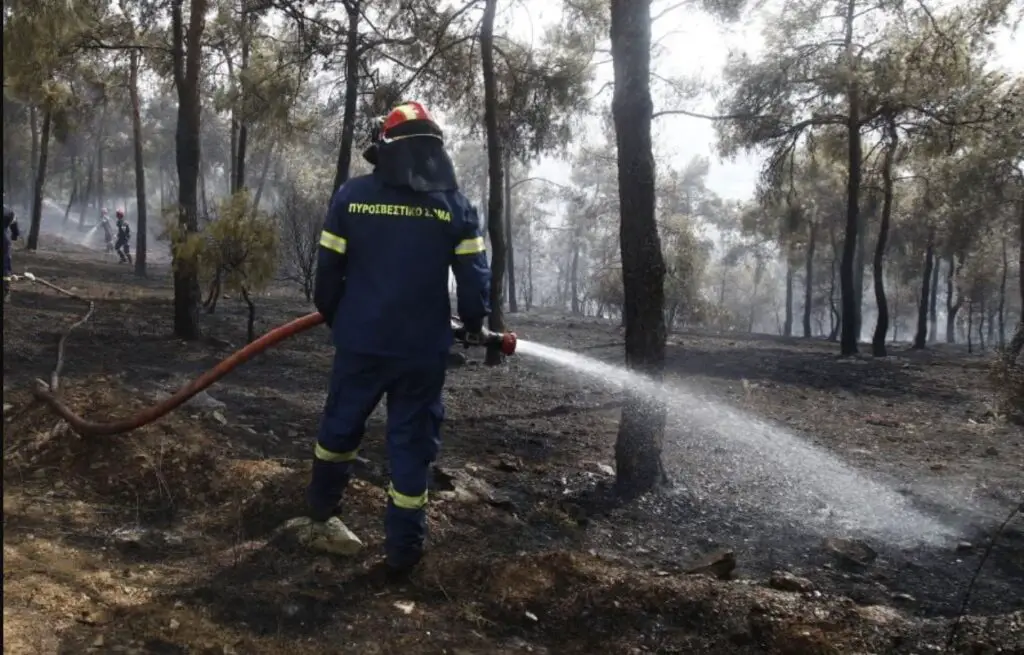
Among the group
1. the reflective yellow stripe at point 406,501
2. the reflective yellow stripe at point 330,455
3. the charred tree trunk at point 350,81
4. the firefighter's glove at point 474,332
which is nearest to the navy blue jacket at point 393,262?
the firefighter's glove at point 474,332

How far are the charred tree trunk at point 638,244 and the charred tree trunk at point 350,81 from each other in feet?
24.1

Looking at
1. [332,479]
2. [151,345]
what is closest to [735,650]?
[332,479]

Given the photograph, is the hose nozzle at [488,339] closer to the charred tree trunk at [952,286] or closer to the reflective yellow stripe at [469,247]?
the reflective yellow stripe at [469,247]

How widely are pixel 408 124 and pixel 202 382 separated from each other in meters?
2.10

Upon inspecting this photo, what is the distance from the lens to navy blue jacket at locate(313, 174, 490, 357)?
3477mm

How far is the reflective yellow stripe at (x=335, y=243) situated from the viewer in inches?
138

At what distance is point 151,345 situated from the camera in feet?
32.9

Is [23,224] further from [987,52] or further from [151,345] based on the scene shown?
[987,52]

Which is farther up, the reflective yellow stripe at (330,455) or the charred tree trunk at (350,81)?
the charred tree trunk at (350,81)

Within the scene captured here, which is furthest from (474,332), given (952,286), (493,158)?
(952,286)

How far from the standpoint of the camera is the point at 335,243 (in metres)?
3.51

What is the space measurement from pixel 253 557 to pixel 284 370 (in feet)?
21.1

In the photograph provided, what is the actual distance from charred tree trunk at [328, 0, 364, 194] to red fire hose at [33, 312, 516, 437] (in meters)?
9.50

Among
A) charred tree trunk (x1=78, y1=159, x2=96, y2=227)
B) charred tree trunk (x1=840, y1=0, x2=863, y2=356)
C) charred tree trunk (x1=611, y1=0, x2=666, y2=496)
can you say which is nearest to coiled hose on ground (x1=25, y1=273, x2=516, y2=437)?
charred tree trunk (x1=611, y1=0, x2=666, y2=496)
